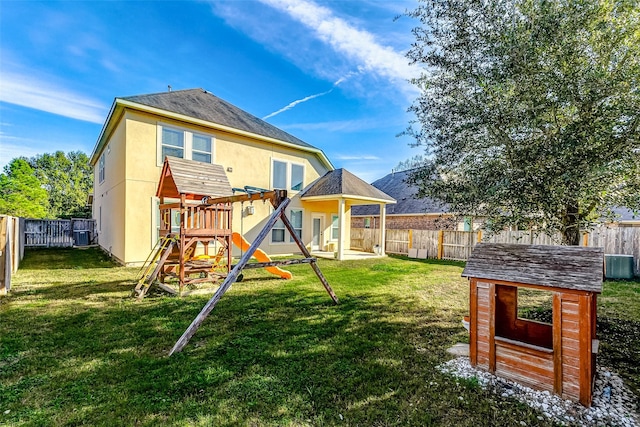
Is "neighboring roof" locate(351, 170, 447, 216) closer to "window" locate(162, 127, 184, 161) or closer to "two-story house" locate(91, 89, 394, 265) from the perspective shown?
"two-story house" locate(91, 89, 394, 265)

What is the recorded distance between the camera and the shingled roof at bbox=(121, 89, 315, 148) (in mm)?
11375

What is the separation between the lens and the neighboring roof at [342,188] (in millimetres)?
13805

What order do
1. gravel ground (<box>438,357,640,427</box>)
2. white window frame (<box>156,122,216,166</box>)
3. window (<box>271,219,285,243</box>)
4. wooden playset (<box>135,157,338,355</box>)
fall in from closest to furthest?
gravel ground (<box>438,357,640,427</box>) < wooden playset (<box>135,157,338,355</box>) < white window frame (<box>156,122,216,166</box>) < window (<box>271,219,285,243</box>)


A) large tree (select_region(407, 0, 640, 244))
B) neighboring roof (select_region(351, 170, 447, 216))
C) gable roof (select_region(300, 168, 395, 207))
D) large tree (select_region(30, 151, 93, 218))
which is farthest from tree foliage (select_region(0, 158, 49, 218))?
large tree (select_region(407, 0, 640, 244))

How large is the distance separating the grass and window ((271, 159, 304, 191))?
8.55m

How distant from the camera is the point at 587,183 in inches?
149

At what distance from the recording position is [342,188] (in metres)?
13.7

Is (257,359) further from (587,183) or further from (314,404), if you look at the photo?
(587,183)

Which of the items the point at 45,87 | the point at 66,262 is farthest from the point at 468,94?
the point at 45,87

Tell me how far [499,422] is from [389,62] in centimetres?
731

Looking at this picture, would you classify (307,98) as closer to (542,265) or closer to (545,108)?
(545,108)

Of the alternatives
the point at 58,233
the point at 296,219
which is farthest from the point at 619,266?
the point at 58,233

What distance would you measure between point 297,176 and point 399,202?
29.8 feet

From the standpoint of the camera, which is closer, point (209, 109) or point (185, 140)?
point (185, 140)
